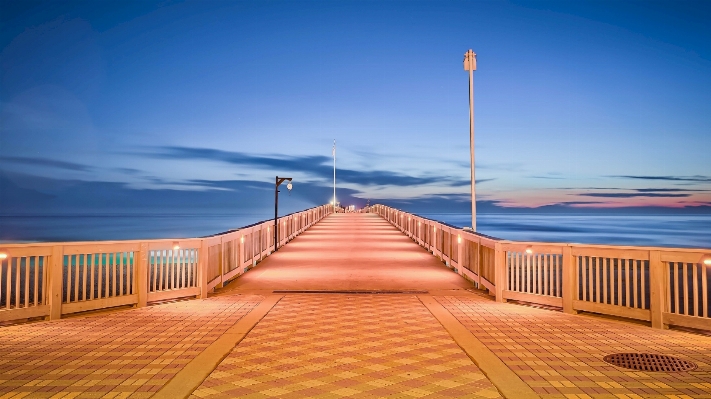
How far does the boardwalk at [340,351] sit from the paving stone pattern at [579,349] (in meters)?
0.02

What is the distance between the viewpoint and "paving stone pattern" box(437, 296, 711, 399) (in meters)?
5.49

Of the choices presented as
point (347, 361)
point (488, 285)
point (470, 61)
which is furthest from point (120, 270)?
point (470, 61)

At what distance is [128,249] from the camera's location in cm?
1007

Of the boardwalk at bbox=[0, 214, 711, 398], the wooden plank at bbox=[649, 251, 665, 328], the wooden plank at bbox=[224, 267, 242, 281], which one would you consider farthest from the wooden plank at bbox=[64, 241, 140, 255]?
the wooden plank at bbox=[649, 251, 665, 328]

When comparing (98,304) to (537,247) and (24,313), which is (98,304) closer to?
(24,313)

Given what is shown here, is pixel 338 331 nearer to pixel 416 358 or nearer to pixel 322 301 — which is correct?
pixel 416 358

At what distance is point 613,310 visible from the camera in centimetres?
909

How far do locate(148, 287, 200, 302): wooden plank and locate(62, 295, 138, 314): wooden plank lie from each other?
1.21 ft

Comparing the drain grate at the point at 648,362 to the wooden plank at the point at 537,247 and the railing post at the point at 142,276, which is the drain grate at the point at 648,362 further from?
the railing post at the point at 142,276

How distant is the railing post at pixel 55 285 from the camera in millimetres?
9086

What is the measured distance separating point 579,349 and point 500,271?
391cm

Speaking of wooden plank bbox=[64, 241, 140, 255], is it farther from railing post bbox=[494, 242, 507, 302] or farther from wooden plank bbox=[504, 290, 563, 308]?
wooden plank bbox=[504, 290, 563, 308]

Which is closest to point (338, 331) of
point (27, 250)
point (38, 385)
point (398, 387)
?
point (398, 387)

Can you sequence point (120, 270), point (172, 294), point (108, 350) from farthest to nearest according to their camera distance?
1. point (172, 294)
2. point (120, 270)
3. point (108, 350)
